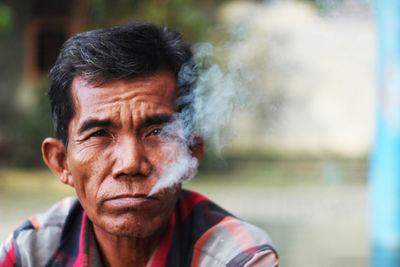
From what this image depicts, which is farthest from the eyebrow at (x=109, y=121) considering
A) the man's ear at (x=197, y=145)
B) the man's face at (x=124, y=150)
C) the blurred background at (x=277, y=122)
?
the blurred background at (x=277, y=122)

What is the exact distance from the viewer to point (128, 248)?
2141 mm

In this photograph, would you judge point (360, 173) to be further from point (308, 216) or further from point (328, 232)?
point (328, 232)

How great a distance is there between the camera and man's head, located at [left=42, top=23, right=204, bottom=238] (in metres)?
1.93

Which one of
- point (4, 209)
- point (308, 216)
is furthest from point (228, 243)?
point (4, 209)

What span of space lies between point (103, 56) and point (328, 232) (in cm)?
581

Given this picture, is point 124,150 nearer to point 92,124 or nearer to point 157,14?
point 92,124

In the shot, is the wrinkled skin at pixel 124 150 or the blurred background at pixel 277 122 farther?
the blurred background at pixel 277 122

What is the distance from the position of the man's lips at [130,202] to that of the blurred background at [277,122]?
8.78ft

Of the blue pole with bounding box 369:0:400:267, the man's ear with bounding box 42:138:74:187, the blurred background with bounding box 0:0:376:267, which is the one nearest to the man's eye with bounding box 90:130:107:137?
the man's ear with bounding box 42:138:74:187

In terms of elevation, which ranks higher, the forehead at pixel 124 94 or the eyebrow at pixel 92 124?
the forehead at pixel 124 94

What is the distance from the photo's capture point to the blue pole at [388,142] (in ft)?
13.1

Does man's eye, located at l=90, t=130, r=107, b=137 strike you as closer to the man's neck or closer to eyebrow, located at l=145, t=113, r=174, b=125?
eyebrow, located at l=145, t=113, r=174, b=125

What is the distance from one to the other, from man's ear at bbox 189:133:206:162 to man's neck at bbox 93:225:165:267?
36cm

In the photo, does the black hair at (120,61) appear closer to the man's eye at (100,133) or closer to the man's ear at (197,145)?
the man's ear at (197,145)
